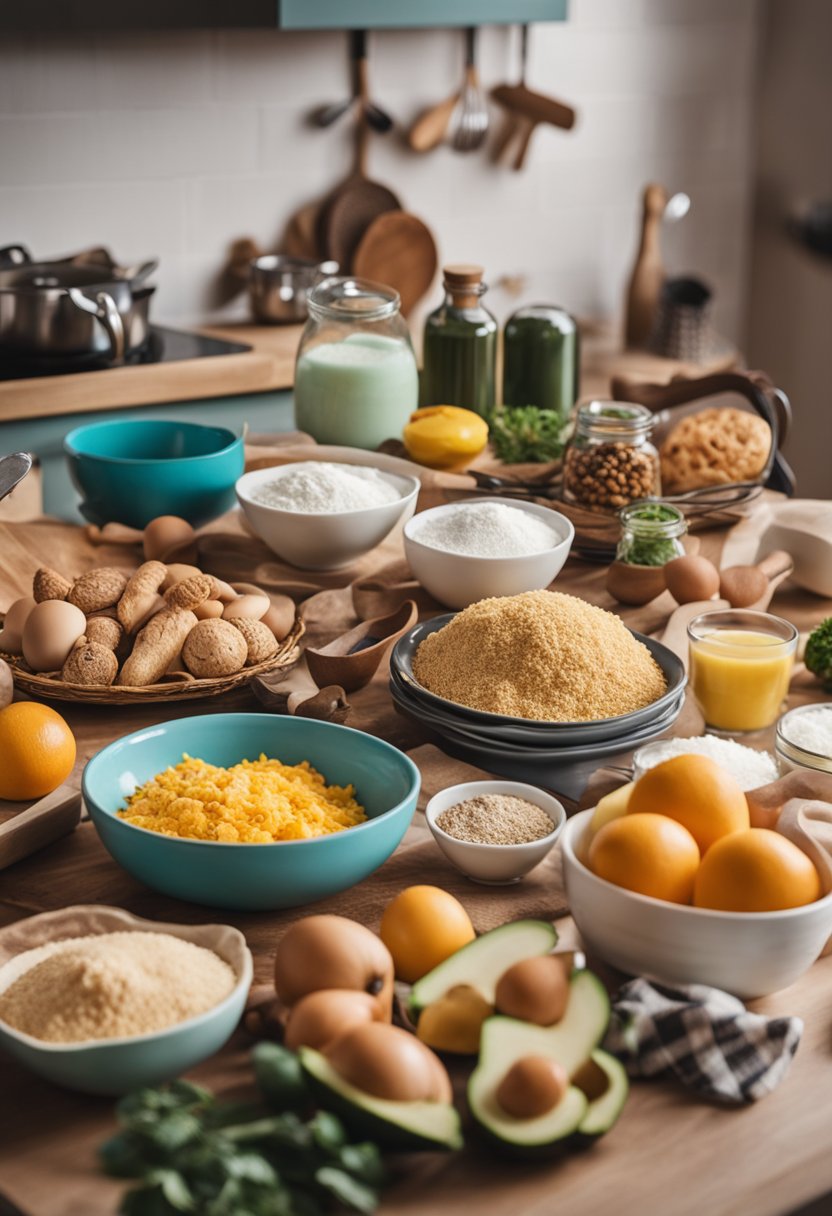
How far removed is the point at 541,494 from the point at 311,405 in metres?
0.41

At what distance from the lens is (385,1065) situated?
0.75 meters

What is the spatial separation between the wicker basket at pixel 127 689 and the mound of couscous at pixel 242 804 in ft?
0.66

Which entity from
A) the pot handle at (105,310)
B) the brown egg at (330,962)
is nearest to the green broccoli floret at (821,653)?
the brown egg at (330,962)

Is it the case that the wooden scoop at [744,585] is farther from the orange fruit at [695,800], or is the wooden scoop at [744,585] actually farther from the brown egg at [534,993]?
the brown egg at [534,993]

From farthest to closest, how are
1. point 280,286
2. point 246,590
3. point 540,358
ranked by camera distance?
point 280,286 < point 540,358 < point 246,590

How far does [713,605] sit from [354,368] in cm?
72

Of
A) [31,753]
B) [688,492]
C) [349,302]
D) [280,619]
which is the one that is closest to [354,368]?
[349,302]

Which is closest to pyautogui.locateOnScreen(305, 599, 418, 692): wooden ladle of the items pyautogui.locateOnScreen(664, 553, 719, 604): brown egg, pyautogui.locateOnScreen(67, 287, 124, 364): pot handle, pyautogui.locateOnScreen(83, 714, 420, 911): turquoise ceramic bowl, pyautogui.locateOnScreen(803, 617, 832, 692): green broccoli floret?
pyautogui.locateOnScreen(83, 714, 420, 911): turquoise ceramic bowl

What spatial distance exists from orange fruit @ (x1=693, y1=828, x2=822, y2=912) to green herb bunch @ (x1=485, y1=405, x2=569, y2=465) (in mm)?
1169

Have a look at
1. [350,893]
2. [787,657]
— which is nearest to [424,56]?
[787,657]

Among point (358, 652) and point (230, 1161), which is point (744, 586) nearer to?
point (358, 652)

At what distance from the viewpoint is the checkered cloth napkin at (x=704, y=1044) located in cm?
83

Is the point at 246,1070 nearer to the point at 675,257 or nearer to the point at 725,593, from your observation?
the point at 725,593

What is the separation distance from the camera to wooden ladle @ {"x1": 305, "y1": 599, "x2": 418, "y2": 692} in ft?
4.55
